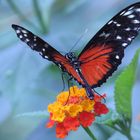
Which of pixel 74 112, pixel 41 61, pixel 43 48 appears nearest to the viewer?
pixel 74 112

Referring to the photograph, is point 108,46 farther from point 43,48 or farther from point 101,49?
point 43,48

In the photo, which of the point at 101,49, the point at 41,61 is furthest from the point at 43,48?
the point at 41,61

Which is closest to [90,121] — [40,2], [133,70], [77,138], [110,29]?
[133,70]

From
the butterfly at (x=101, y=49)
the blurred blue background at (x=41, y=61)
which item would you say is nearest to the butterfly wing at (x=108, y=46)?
the butterfly at (x=101, y=49)

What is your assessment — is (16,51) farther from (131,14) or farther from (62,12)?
(131,14)

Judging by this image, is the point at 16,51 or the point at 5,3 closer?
the point at 16,51

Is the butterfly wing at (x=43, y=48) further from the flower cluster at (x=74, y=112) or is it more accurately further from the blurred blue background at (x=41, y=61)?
the blurred blue background at (x=41, y=61)

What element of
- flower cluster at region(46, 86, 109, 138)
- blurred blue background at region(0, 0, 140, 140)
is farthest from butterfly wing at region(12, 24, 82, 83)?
blurred blue background at region(0, 0, 140, 140)
